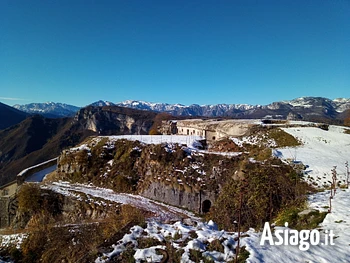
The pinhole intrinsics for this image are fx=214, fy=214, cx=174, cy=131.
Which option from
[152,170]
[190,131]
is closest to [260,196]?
[152,170]

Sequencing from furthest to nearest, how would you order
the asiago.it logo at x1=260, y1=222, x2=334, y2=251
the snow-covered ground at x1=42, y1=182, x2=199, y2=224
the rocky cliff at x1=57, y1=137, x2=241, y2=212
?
the rocky cliff at x1=57, y1=137, x2=241, y2=212 < the snow-covered ground at x1=42, y1=182, x2=199, y2=224 < the asiago.it logo at x1=260, y1=222, x2=334, y2=251

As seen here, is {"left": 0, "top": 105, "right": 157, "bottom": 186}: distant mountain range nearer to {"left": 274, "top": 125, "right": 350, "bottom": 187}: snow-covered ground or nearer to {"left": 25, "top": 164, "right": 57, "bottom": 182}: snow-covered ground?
{"left": 25, "top": 164, "right": 57, "bottom": 182}: snow-covered ground

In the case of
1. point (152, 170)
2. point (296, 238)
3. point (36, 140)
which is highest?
point (296, 238)

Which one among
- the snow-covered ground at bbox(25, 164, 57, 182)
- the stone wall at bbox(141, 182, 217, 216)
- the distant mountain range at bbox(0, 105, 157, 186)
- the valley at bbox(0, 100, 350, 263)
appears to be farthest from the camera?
the distant mountain range at bbox(0, 105, 157, 186)

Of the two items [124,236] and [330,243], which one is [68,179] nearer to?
[124,236]

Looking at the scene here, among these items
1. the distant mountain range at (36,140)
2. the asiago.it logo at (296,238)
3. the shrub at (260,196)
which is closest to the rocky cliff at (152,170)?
the shrub at (260,196)

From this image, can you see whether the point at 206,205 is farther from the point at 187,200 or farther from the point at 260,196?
the point at 260,196

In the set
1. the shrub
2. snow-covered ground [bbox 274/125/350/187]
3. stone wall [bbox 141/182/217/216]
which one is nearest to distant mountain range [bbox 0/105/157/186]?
stone wall [bbox 141/182/217/216]

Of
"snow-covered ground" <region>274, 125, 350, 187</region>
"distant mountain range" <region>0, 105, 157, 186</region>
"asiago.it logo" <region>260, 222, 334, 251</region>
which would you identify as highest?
"snow-covered ground" <region>274, 125, 350, 187</region>

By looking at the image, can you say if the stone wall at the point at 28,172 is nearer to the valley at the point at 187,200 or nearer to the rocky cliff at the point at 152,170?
the valley at the point at 187,200

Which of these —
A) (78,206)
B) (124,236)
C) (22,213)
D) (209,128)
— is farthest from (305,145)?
(22,213)

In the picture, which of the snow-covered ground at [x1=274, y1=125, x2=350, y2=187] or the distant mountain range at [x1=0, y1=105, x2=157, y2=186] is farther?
the distant mountain range at [x1=0, y1=105, x2=157, y2=186]
